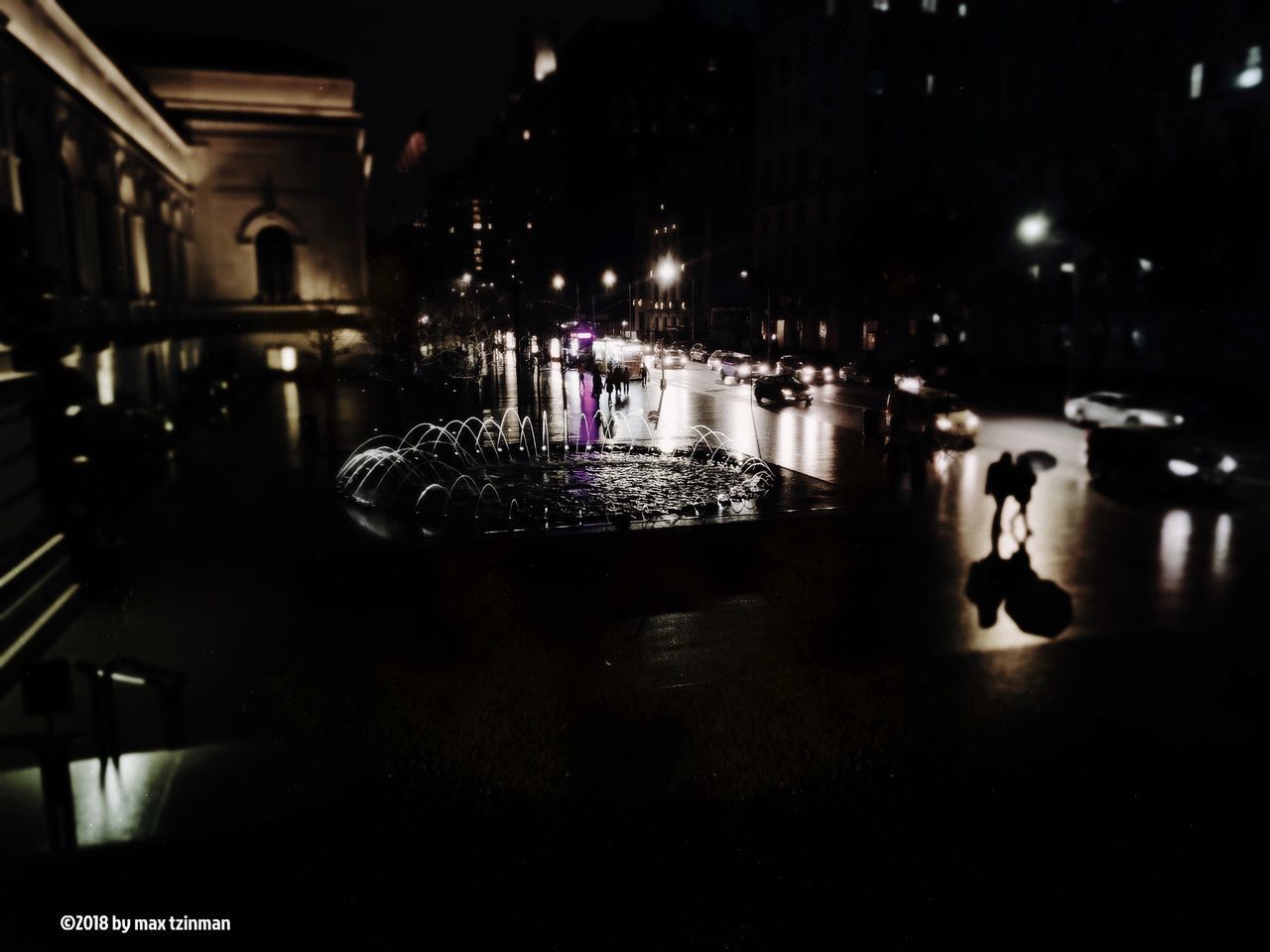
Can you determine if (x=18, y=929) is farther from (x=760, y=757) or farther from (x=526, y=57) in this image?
(x=526, y=57)

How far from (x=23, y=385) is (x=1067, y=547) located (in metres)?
14.8

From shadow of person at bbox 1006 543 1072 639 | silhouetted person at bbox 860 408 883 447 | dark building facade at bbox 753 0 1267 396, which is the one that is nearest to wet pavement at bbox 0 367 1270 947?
shadow of person at bbox 1006 543 1072 639

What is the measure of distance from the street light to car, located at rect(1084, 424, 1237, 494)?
25.4 m

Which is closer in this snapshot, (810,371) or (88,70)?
(88,70)

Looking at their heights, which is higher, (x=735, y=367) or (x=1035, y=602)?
(x=735, y=367)

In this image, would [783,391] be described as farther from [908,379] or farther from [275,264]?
[275,264]

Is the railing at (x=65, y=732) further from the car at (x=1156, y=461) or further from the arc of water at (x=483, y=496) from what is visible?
the car at (x=1156, y=461)

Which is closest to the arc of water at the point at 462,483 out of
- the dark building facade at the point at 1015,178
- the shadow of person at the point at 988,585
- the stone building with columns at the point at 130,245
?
the stone building with columns at the point at 130,245

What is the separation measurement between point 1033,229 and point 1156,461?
89.1 feet

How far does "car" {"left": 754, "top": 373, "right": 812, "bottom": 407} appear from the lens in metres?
35.4

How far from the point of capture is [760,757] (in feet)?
24.7

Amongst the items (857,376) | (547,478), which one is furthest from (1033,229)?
(547,478)

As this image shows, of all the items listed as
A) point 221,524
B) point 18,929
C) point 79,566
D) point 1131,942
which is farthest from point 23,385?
point 1131,942

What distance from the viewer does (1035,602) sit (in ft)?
37.1
